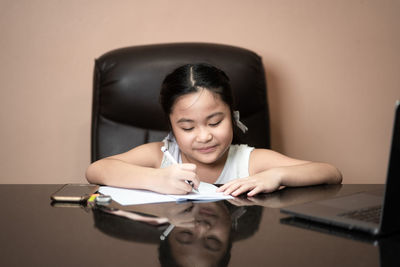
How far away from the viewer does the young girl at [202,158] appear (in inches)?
46.2

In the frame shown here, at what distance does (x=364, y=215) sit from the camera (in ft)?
2.78

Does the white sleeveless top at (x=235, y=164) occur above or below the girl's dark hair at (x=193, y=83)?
below

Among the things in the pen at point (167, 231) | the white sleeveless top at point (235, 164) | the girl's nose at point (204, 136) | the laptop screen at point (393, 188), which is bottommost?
the white sleeveless top at point (235, 164)

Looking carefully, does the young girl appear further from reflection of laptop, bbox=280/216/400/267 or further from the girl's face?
reflection of laptop, bbox=280/216/400/267

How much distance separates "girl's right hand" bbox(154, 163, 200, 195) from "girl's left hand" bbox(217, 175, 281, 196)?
0.08 m

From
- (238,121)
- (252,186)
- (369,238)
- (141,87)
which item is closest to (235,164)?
(238,121)

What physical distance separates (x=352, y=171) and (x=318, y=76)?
51cm

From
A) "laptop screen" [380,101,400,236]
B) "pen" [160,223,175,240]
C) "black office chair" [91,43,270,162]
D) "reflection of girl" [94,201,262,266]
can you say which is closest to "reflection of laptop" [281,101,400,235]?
"laptop screen" [380,101,400,236]

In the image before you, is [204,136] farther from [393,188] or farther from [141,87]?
[393,188]

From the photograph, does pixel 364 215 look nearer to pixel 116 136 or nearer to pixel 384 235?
pixel 384 235

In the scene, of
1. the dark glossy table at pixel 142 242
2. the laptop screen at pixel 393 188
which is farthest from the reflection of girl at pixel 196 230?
the laptop screen at pixel 393 188

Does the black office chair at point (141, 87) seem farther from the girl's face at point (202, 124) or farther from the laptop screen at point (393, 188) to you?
the laptop screen at point (393, 188)

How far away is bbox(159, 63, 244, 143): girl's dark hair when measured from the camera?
5.19 feet

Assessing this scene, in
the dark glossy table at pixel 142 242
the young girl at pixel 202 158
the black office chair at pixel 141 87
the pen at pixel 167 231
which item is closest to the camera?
the dark glossy table at pixel 142 242
